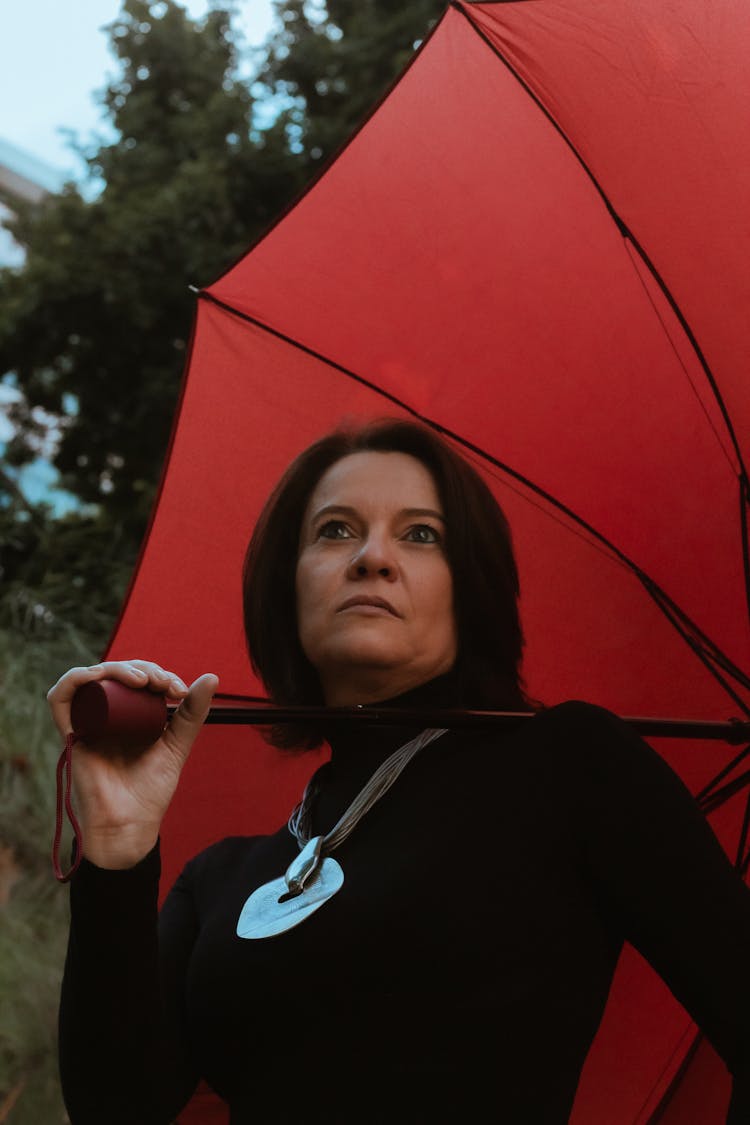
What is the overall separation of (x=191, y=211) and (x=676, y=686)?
7693 millimetres

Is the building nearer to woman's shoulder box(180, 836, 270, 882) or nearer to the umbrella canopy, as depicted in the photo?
the umbrella canopy

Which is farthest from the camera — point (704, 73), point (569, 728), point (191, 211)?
point (191, 211)

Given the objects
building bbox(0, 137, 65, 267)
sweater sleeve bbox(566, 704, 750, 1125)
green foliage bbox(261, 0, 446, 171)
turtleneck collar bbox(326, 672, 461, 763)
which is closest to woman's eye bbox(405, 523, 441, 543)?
turtleneck collar bbox(326, 672, 461, 763)

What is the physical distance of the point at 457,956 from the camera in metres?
1.43

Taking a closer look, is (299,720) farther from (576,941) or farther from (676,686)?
(676,686)

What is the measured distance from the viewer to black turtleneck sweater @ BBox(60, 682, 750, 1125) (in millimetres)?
1379

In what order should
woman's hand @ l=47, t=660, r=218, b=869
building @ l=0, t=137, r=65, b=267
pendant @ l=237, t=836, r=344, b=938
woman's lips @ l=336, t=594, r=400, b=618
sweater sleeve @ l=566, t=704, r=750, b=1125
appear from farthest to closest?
building @ l=0, t=137, r=65, b=267 → woman's lips @ l=336, t=594, r=400, b=618 → pendant @ l=237, t=836, r=344, b=938 → woman's hand @ l=47, t=660, r=218, b=869 → sweater sleeve @ l=566, t=704, r=750, b=1125

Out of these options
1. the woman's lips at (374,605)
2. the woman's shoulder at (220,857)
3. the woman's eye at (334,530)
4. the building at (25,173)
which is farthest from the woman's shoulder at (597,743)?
the building at (25,173)

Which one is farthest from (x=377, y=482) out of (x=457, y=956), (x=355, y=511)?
(x=457, y=956)

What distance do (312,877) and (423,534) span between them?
603mm

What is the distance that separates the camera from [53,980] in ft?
13.3

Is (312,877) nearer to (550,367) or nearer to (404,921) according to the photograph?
(404,921)

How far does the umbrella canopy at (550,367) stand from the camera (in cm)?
192

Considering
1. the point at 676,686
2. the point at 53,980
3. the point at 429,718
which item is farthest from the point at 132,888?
the point at 53,980
